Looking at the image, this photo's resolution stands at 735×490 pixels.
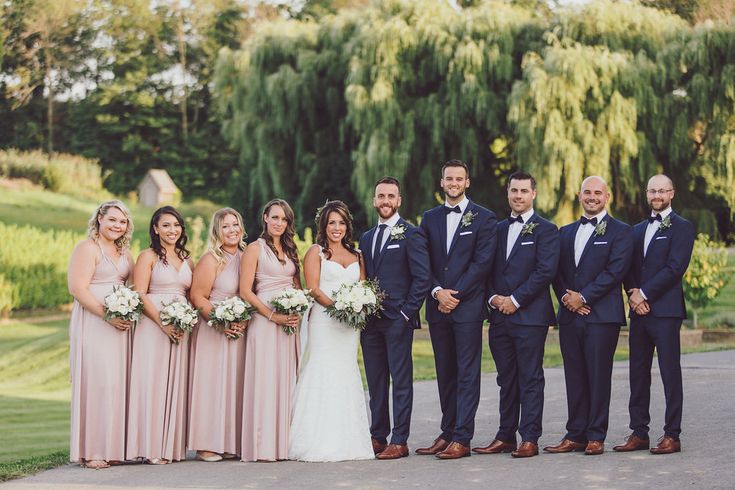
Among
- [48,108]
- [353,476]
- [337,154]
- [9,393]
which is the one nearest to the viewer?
[353,476]

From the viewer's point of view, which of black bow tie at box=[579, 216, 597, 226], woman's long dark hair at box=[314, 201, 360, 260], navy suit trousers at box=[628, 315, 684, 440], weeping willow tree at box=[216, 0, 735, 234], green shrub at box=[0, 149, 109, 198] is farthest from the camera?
green shrub at box=[0, 149, 109, 198]

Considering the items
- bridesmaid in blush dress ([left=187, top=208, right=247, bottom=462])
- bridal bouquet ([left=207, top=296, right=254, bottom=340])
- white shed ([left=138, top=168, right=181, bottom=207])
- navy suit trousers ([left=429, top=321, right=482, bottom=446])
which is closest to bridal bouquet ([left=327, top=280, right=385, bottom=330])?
navy suit trousers ([left=429, top=321, right=482, bottom=446])

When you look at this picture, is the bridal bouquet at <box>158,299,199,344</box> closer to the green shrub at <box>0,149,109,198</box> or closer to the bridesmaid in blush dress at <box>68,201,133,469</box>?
the bridesmaid in blush dress at <box>68,201,133,469</box>

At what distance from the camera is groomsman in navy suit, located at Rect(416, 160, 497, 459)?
24.1ft

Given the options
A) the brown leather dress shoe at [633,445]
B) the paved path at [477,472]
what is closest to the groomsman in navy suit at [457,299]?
the paved path at [477,472]

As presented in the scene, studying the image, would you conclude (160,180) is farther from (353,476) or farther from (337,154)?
(353,476)

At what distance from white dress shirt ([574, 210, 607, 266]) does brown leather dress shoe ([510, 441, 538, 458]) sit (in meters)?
1.29

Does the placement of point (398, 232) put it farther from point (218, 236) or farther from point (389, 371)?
point (218, 236)

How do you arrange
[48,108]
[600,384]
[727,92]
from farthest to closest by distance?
[48,108], [727,92], [600,384]

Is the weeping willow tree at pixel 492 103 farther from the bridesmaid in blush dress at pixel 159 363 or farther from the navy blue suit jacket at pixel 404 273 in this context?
the bridesmaid in blush dress at pixel 159 363

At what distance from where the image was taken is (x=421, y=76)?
23.6m

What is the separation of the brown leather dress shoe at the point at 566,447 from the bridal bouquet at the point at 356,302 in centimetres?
152

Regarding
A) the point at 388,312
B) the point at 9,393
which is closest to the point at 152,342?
the point at 388,312

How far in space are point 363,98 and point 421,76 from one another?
142 cm
